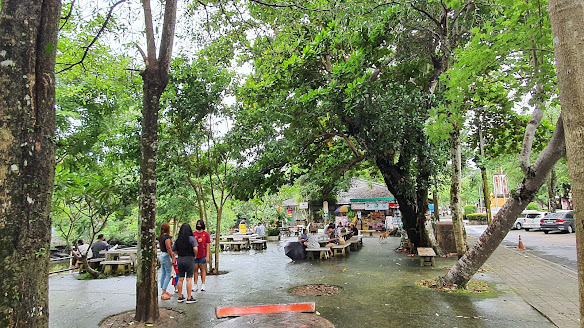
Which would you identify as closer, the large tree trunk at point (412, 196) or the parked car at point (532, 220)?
the large tree trunk at point (412, 196)

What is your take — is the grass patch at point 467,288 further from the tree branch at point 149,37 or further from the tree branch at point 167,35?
the tree branch at point 149,37

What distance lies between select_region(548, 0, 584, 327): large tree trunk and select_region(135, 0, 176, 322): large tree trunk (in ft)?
17.9

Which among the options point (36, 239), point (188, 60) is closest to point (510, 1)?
point (36, 239)

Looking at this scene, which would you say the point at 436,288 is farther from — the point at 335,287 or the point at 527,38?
the point at 527,38

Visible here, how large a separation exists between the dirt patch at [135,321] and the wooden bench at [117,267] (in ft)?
15.7

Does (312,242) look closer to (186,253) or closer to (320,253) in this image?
(320,253)

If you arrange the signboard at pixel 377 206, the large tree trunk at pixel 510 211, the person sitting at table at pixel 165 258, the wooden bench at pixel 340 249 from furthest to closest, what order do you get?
the signboard at pixel 377 206 < the wooden bench at pixel 340 249 < the person sitting at table at pixel 165 258 < the large tree trunk at pixel 510 211

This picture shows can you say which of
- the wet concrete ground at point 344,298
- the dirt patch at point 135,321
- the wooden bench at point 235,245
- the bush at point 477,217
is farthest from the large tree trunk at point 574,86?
the bush at point 477,217

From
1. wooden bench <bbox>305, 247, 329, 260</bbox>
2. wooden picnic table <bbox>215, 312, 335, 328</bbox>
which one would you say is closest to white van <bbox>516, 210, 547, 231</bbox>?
wooden bench <bbox>305, 247, 329, 260</bbox>

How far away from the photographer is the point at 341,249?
13500mm

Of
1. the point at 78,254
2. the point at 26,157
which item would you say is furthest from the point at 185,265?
the point at 78,254

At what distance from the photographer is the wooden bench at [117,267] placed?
10367 millimetres

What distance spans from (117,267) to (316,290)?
6.68 meters

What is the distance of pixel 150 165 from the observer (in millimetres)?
5812
